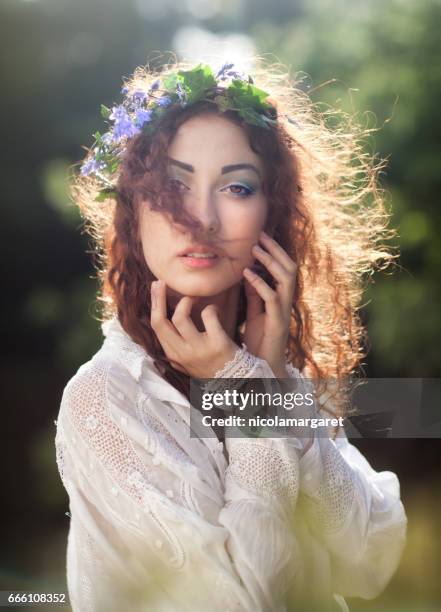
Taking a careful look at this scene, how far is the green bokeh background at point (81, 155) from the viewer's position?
10.7 ft

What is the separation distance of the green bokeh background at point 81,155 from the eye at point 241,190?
6.31ft

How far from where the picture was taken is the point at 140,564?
121 cm

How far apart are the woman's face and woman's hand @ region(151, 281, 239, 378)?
4 cm

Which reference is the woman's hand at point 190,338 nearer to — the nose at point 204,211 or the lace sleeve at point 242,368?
the lace sleeve at point 242,368

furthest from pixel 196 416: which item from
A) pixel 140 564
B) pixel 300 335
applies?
pixel 300 335

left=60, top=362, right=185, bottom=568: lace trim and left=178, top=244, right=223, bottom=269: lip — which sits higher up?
left=178, top=244, right=223, bottom=269: lip

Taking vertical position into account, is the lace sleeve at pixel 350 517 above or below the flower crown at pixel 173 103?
below

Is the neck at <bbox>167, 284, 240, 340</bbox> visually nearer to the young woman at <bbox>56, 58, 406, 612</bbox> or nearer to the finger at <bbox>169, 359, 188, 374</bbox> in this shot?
the young woman at <bbox>56, 58, 406, 612</bbox>

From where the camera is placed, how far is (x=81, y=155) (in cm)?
348

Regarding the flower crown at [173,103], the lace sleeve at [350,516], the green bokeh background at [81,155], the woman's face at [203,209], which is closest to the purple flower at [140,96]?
the flower crown at [173,103]

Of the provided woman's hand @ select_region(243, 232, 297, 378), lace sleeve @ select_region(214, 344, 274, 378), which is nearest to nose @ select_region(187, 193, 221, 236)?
woman's hand @ select_region(243, 232, 297, 378)

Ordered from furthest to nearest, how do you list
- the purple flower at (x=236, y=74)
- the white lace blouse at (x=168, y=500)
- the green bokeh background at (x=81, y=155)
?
the green bokeh background at (x=81, y=155) → the purple flower at (x=236, y=74) → the white lace blouse at (x=168, y=500)

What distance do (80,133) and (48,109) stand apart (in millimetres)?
178

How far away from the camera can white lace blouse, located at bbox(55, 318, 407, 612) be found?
1.18m
